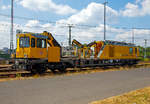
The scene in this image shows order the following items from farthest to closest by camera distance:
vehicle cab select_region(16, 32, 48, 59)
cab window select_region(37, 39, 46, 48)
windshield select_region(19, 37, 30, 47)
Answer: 1. cab window select_region(37, 39, 46, 48)
2. windshield select_region(19, 37, 30, 47)
3. vehicle cab select_region(16, 32, 48, 59)

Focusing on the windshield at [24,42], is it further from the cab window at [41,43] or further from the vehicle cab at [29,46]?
the cab window at [41,43]

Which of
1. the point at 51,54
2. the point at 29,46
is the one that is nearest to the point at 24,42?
the point at 29,46

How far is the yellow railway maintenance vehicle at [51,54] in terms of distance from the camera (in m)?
12.9

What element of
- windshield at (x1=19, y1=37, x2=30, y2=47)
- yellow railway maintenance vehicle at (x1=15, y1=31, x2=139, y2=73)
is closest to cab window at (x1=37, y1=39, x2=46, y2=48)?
yellow railway maintenance vehicle at (x1=15, y1=31, x2=139, y2=73)

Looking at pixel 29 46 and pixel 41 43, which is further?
pixel 41 43

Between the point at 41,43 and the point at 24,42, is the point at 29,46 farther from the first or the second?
the point at 41,43

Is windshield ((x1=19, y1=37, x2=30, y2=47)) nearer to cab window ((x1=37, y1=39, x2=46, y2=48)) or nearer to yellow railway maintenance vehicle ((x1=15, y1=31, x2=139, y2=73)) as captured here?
yellow railway maintenance vehicle ((x1=15, y1=31, x2=139, y2=73))

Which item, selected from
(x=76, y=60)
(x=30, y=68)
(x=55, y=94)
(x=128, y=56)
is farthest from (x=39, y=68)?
(x=128, y=56)

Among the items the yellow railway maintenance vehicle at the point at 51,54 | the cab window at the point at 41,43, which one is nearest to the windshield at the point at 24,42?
the yellow railway maintenance vehicle at the point at 51,54

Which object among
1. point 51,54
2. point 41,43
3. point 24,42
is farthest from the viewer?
point 51,54

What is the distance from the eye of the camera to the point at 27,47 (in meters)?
12.9

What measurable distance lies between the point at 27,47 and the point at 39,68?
2015 mm

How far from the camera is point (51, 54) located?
14.0 m

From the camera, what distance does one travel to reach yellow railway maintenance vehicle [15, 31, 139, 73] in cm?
1288
